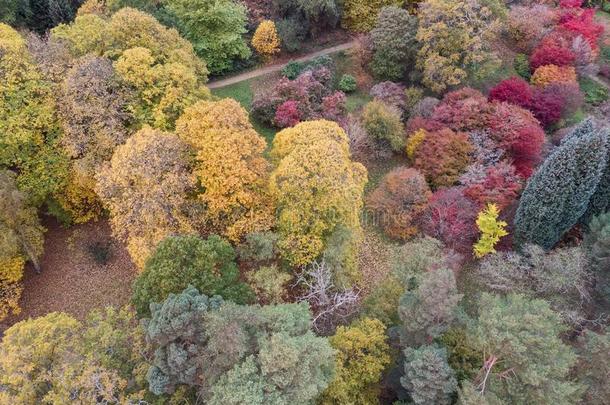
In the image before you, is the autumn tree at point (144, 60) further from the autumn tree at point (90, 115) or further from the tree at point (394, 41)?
the tree at point (394, 41)

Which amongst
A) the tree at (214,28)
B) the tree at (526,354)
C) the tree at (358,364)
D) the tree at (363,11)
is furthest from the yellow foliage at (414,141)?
the tree at (526,354)

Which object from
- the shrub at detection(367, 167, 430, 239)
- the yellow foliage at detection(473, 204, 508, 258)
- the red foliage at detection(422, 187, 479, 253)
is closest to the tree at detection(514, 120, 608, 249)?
the yellow foliage at detection(473, 204, 508, 258)

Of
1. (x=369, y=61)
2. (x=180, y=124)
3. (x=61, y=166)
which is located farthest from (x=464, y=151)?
(x=61, y=166)

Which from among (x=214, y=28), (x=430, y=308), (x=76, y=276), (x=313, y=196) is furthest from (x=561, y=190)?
(x=214, y=28)

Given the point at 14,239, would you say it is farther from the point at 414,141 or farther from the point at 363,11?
the point at 363,11

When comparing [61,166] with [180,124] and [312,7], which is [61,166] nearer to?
[180,124]

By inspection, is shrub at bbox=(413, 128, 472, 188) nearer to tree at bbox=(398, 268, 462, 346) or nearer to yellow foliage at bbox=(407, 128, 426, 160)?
yellow foliage at bbox=(407, 128, 426, 160)
